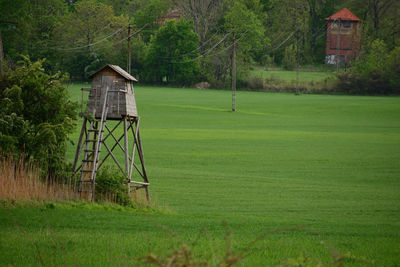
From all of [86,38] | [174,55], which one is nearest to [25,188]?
[174,55]

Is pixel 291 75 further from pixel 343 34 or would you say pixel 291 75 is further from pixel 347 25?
pixel 347 25

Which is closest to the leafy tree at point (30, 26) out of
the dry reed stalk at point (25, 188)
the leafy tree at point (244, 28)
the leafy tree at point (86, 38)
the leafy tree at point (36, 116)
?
the leafy tree at point (86, 38)

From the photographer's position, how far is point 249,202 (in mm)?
Answer: 17906

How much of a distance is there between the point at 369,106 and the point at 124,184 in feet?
180

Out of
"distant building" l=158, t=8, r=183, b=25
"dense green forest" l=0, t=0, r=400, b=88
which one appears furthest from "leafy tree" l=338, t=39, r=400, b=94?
Result: "distant building" l=158, t=8, r=183, b=25

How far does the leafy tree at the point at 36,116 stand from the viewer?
639 inches

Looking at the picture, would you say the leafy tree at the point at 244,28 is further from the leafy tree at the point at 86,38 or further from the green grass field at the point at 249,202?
the green grass field at the point at 249,202

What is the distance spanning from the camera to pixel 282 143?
118ft

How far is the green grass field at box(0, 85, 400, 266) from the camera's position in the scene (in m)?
9.99

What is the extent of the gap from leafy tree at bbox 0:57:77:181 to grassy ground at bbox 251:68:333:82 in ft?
255

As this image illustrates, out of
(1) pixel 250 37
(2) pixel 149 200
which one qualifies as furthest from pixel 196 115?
(1) pixel 250 37

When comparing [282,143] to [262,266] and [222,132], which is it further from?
[262,266]

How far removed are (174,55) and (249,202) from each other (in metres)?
81.3

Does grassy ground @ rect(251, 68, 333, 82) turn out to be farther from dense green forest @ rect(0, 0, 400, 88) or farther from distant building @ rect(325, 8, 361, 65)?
distant building @ rect(325, 8, 361, 65)
